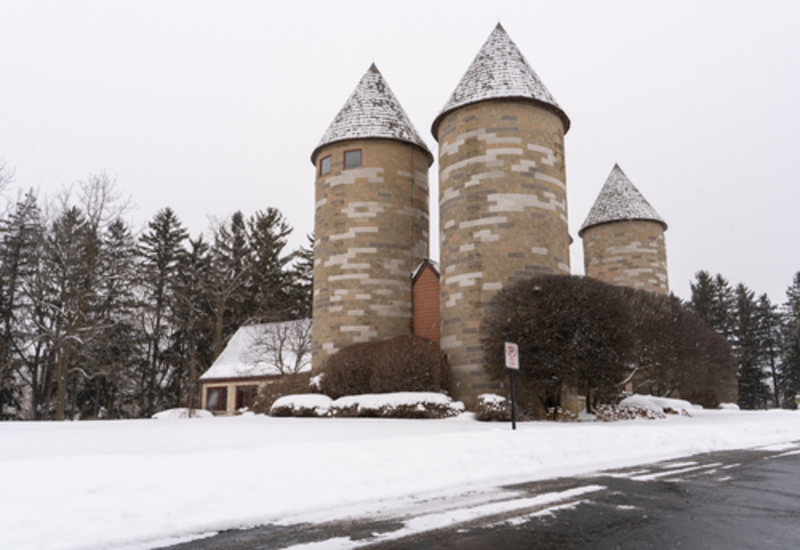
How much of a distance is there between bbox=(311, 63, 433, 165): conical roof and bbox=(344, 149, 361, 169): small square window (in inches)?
25.7

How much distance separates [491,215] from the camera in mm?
20734

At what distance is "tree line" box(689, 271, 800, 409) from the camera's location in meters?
57.5

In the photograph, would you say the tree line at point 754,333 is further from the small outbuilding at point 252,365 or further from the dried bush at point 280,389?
the dried bush at point 280,389

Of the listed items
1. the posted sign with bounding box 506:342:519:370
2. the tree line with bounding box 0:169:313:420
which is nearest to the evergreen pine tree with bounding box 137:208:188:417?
the tree line with bounding box 0:169:313:420

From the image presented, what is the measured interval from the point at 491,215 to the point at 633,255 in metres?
18.4

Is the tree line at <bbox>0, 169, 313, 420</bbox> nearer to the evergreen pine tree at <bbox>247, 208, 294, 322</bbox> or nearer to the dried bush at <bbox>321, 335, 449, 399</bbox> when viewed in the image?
the evergreen pine tree at <bbox>247, 208, 294, 322</bbox>

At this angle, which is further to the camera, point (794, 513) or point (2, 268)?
point (2, 268)

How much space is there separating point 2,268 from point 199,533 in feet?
121

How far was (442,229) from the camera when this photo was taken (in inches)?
882

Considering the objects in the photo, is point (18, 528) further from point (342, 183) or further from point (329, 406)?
point (342, 183)

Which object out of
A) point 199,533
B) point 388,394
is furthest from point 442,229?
point 199,533

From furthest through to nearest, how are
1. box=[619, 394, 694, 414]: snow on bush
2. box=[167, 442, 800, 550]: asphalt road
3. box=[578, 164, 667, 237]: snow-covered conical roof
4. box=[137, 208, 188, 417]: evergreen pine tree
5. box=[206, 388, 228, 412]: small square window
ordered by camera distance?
1. box=[137, 208, 188, 417]: evergreen pine tree
2. box=[206, 388, 228, 412]: small square window
3. box=[578, 164, 667, 237]: snow-covered conical roof
4. box=[619, 394, 694, 414]: snow on bush
5. box=[167, 442, 800, 550]: asphalt road

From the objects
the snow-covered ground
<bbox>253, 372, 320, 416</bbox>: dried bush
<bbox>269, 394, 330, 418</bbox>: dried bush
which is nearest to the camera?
the snow-covered ground

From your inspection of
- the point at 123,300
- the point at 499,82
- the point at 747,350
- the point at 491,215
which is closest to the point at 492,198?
the point at 491,215
